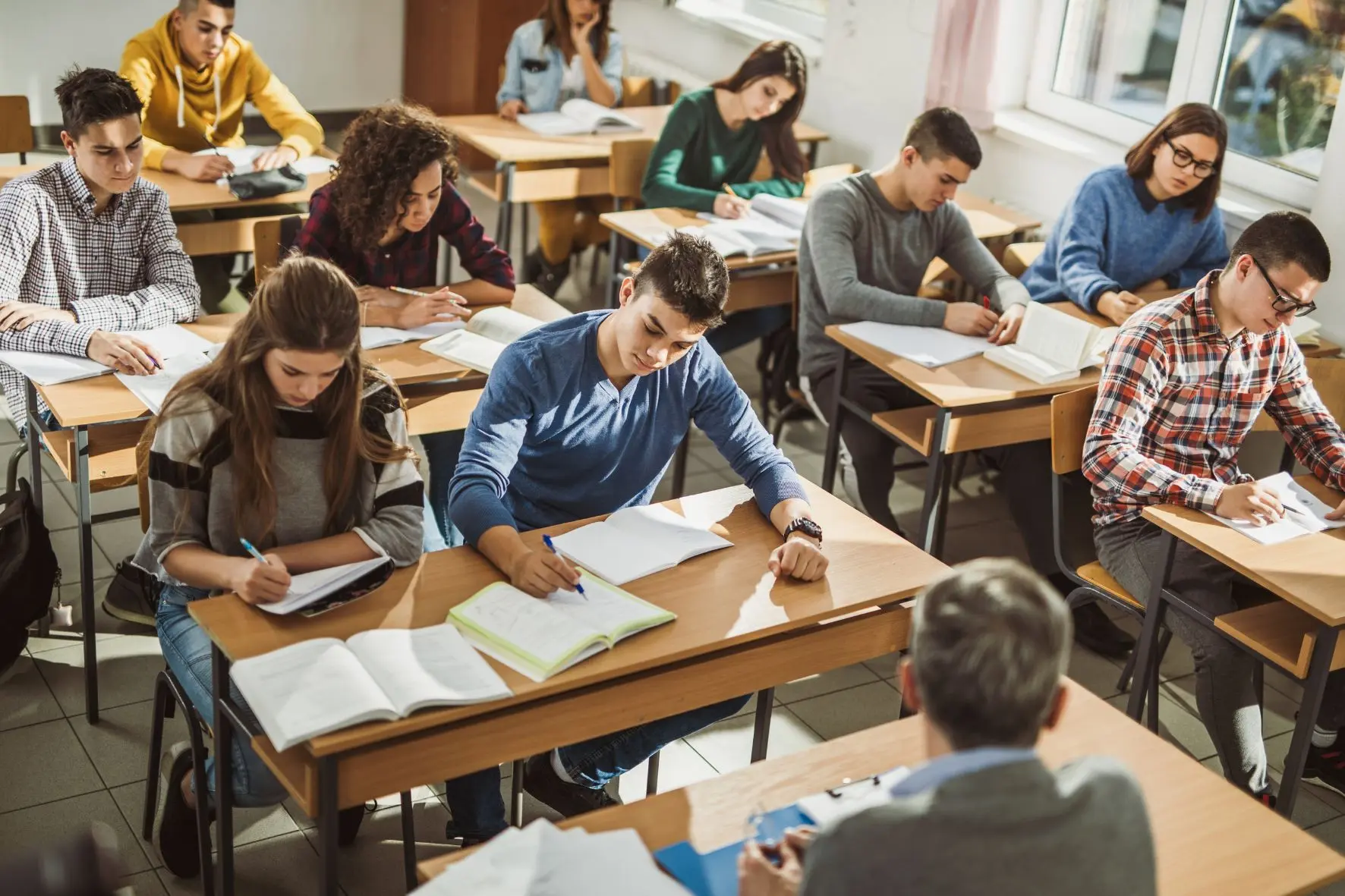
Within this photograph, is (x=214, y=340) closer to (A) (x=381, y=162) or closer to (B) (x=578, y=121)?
(A) (x=381, y=162)

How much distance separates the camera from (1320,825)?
305cm

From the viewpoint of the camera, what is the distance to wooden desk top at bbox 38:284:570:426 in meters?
2.84

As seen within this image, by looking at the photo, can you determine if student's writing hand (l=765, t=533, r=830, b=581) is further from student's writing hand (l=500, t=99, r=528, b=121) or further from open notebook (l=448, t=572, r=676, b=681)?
student's writing hand (l=500, t=99, r=528, b=121)

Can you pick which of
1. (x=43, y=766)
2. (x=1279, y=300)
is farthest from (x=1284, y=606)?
(x=43, y=766)

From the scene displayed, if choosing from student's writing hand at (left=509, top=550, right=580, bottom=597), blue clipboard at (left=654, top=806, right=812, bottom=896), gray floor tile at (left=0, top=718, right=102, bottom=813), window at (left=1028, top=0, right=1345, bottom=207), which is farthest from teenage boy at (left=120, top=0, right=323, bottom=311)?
blue clipboard at (left=654, top=806, right=812, bottom=896)

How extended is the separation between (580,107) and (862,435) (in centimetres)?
233

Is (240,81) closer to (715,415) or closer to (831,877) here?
(715,415)

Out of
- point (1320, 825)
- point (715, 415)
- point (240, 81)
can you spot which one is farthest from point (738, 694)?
point (240, 81)

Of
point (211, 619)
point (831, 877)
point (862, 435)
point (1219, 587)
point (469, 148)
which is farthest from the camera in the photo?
point (469, 148)

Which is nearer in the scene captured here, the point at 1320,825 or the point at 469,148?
the point at 1320,825

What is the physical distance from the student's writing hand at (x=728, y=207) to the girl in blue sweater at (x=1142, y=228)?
3.30 ft

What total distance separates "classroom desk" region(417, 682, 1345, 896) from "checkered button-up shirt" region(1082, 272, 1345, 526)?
1.03m

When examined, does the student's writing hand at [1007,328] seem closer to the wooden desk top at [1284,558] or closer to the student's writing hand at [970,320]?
the student's writing hand at [970,320]

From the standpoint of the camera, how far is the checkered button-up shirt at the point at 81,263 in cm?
311
